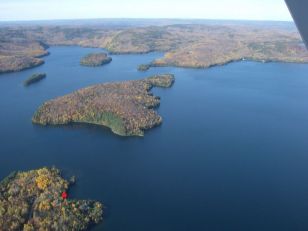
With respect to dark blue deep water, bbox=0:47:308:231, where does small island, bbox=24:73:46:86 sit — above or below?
below

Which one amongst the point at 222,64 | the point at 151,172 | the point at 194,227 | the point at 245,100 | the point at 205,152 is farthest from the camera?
the point at 222,64

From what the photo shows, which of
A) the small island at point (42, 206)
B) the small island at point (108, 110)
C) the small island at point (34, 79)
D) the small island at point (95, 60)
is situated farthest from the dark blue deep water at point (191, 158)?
the small island at point (95, 60)

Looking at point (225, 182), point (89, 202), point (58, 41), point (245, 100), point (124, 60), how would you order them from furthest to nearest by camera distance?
1. point (58, 41)
2. point (124, 60)
3. point (245, 100)
4. point (225, 182)
5. point (89, 202)

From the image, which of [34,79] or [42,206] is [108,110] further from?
[34,79]

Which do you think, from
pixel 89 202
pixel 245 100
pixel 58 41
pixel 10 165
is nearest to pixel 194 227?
pixel 89 202

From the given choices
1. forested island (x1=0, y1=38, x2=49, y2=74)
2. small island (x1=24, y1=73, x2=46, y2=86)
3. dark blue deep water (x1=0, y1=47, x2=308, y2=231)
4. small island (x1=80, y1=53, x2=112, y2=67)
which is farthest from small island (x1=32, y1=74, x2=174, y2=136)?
forested island (x1=0, y1=38, x2=49, y2=74)

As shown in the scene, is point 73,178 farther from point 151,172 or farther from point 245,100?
point 245,100

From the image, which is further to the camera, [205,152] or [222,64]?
[222,64]

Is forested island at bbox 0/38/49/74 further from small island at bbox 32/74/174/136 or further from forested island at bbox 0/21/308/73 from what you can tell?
small island at bbox 32/74/174/136
